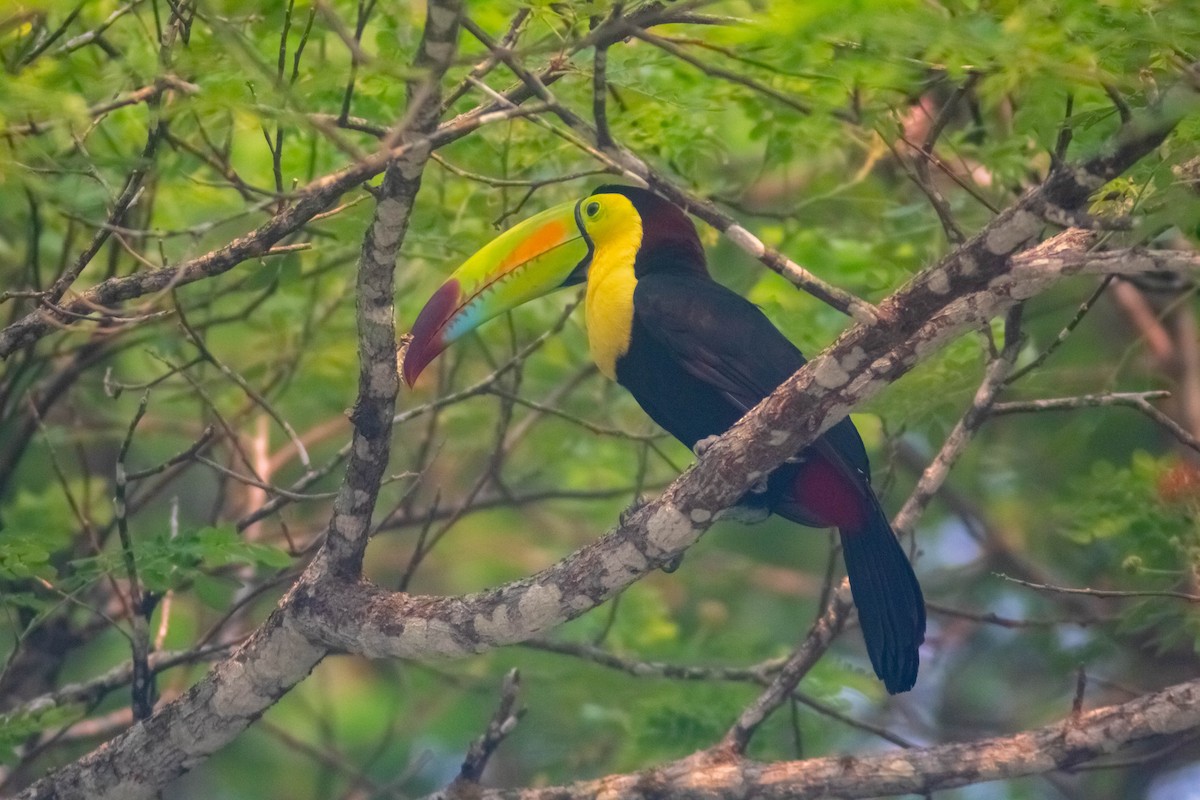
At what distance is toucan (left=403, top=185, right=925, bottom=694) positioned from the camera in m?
3.25

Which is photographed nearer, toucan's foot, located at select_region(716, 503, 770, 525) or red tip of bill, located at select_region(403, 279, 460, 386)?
red tip of bill, located at select_region(403, 279, 460, 386)

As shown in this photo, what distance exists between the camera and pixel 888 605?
3232mm

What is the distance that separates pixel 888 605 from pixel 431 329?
130cm

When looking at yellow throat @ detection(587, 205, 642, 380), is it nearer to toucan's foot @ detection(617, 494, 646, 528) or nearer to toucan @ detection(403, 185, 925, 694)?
toucan @ detection(403, 185, 925, 694)

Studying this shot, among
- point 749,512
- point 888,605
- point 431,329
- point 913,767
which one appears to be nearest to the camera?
point 913,767

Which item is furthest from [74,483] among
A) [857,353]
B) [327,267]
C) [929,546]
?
[929,546]

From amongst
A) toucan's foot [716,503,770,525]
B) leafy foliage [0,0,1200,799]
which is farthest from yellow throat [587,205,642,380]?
toucan's foot [716,503,770,525]

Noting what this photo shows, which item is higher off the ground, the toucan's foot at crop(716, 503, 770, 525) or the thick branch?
the toucan's foot at crop(716, 503, 770, 525)

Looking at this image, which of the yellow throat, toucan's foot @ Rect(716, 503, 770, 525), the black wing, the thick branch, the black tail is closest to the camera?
the thick branch

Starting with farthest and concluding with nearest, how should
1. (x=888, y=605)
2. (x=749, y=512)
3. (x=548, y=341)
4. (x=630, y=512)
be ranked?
→ (x=548, y=341)
(x=749, y=512)
(x=888, y=605)
(x=630, y=512)

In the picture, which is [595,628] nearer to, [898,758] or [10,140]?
[898,758]

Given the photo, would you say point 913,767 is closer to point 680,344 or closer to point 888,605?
point 888,605

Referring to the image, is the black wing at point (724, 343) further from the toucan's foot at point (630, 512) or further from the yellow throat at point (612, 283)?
the toucan's foot at point (630, 512)

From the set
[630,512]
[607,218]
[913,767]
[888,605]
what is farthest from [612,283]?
[913,767]
